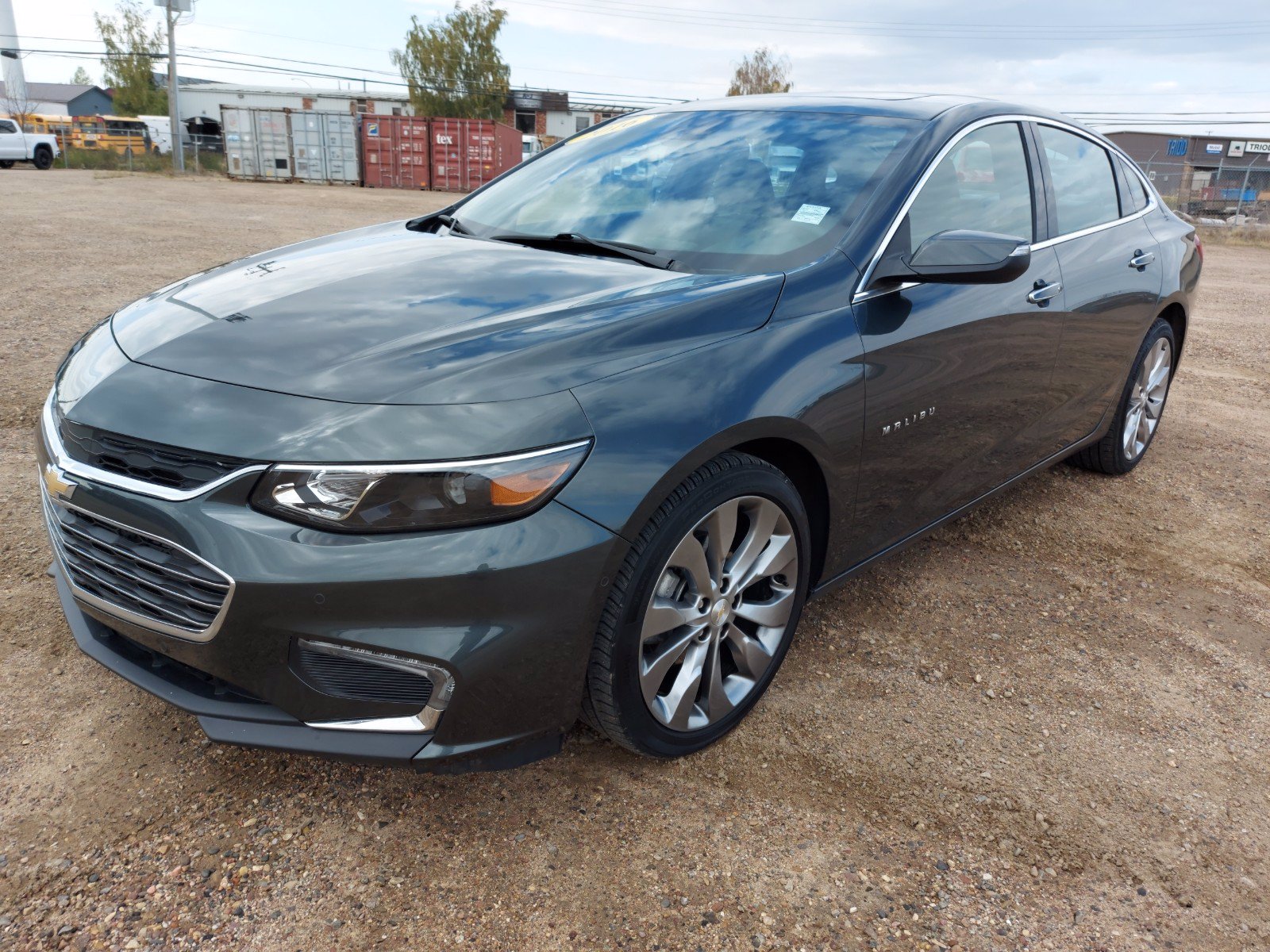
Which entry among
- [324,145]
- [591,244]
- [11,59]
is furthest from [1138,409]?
[11,59]

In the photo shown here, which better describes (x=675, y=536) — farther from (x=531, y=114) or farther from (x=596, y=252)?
(x=531, y=114)

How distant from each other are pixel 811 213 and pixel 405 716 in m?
1.81

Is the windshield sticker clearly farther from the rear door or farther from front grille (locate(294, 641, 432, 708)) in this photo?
front grille (locate(294, 641, 432, 708))

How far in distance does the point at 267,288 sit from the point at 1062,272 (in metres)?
2.78

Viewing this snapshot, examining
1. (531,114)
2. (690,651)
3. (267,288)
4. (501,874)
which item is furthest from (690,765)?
(531,114)

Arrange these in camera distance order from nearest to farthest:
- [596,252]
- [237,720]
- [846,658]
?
1. [237,720]
2. [596,252]
3. [846,658]

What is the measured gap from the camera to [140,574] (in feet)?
6.34

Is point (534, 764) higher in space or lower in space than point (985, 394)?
lower

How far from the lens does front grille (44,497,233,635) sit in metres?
1.83

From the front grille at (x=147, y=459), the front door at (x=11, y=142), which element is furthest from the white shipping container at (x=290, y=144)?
the front grille at (x=147, y=459)

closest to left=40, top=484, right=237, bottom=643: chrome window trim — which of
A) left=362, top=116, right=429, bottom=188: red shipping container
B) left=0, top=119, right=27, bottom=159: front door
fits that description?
left=362, top=116, right=429, bottom=188: red shipping container

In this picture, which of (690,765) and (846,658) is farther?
(846,658)

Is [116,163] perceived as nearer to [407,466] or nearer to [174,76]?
[174,76]

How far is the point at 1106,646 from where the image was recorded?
3.16 meters
